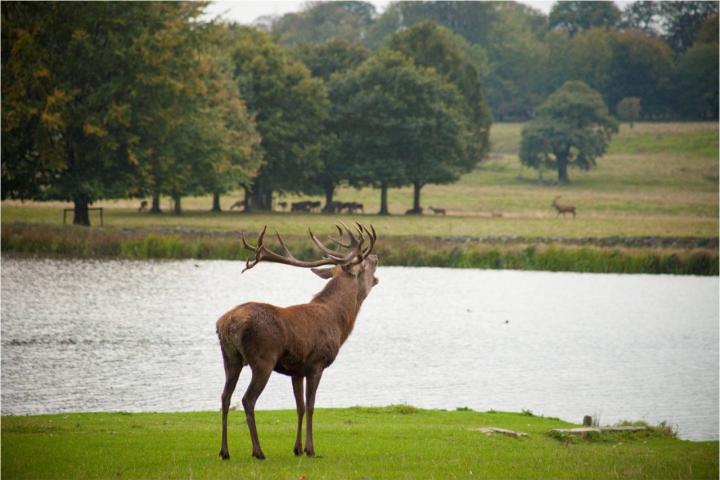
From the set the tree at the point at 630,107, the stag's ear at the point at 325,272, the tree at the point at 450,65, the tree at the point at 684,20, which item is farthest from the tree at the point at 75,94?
the tree at the point at 684,20

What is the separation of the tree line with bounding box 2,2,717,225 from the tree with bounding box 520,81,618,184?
0.99 ft

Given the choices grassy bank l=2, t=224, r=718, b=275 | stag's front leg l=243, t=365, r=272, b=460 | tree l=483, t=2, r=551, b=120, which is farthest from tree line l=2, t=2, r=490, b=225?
tree l=483, t=2, r=551, b=120

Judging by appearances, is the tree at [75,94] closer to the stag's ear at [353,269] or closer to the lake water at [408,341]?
the lake water at [408,341]

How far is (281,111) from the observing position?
7831 cm

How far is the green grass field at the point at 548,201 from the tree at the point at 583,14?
46.7 meters

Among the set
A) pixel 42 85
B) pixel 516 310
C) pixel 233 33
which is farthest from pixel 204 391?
pixel 233 33

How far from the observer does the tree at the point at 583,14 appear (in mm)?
179625

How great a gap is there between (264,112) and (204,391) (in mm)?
58862

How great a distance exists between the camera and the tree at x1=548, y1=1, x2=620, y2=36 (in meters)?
180

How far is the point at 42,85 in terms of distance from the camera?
5344 centimetres

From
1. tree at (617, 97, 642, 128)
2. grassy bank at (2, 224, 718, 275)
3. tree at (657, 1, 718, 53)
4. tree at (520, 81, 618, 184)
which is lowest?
grassy bank at (2, 224, 718, 275)

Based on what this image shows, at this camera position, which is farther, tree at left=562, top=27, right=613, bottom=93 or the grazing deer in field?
tree at left=562, top=27, right=613, bottom=93

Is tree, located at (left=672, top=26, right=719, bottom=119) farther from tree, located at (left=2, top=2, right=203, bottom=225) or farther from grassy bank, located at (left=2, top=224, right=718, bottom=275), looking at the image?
tree, located at (left=2, top=2, right=203, bottom=225)

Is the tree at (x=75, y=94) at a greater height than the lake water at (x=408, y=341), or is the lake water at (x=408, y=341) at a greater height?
the tree at (x=75, y=94)
